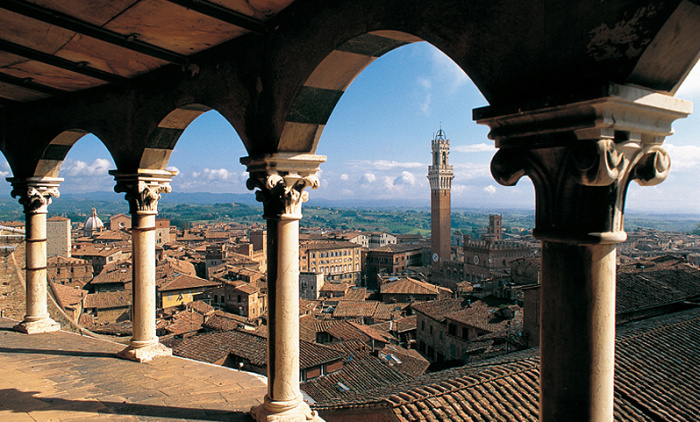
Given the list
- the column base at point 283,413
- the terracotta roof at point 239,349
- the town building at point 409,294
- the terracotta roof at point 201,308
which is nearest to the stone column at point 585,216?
the column base at point 283,413

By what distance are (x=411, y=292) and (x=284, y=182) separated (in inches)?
1289

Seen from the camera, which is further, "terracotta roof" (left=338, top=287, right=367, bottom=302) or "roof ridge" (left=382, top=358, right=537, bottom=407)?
"terracotta roof" (left=338, top=287, right=367, bottom=302)

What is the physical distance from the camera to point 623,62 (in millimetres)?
1749

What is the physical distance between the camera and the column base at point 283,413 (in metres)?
3.60

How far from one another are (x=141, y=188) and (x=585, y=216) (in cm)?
491

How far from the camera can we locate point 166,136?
527cm

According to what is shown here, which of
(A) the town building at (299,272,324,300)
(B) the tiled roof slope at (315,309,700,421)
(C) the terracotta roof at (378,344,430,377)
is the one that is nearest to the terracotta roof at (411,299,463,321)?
(C) the terracotta roof at (378,344,430,377)

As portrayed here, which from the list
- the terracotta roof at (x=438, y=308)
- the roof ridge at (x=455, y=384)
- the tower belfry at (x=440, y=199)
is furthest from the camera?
the tower belfry at (x=440, y=199)

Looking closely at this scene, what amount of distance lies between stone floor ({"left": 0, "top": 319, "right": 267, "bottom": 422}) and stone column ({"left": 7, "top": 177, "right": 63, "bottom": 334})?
936 millimetres

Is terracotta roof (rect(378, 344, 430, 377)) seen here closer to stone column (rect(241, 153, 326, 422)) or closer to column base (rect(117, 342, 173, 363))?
column base (rect(117, 342, 173, 363))

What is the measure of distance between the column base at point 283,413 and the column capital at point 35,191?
5.12 m

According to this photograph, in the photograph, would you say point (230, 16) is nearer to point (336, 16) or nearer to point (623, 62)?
point (336, 16)

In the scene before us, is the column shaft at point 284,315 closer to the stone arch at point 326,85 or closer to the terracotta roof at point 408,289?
the stone arch at point 326,85

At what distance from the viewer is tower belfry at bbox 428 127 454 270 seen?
6812cm
